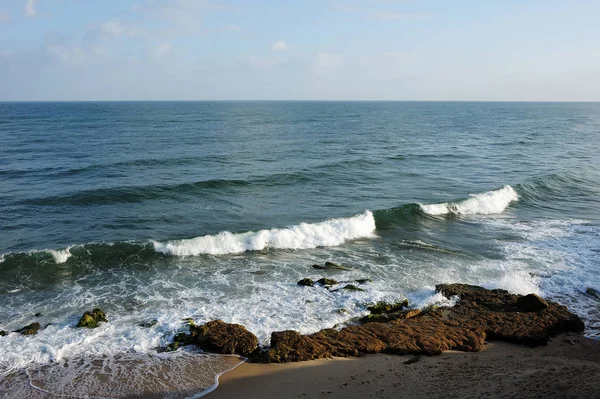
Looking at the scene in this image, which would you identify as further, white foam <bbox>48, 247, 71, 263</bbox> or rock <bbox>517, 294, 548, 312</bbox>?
white foam <bbox>48, 247, 71, 263</bbox>

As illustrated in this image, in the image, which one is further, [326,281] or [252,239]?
[252,239]

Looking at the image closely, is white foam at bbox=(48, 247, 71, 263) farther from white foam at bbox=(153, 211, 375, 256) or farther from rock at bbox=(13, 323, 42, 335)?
rock at bbox=(13, 323, 42, 335)

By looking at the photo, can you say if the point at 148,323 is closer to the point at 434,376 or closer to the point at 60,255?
the point at 60,255

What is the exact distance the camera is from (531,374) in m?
10.3

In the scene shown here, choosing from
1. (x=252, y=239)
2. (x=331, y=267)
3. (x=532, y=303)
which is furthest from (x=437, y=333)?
(x=252, y=239)

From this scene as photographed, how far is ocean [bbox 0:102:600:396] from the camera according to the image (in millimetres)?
13852

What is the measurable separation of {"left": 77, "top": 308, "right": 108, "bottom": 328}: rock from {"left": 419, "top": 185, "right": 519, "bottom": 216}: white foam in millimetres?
19059

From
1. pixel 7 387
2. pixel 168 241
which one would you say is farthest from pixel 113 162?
pixel 7 387

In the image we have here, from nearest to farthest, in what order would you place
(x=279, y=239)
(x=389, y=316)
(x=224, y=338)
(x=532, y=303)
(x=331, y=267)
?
(x=224, y=338), (x=389, y=316), (x=532, y=303), (x=331, y=267), (x=279, y=239)

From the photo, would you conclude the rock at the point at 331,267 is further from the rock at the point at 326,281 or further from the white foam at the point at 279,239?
the white foam at the point at 279,239

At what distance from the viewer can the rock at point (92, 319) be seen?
13109 millimetres

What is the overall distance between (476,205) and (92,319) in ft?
76.2

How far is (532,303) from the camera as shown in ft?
46.0

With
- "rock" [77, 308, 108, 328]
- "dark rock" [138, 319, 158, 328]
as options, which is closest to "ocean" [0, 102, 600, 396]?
"dark rock" [138, 319, 158, 328]
